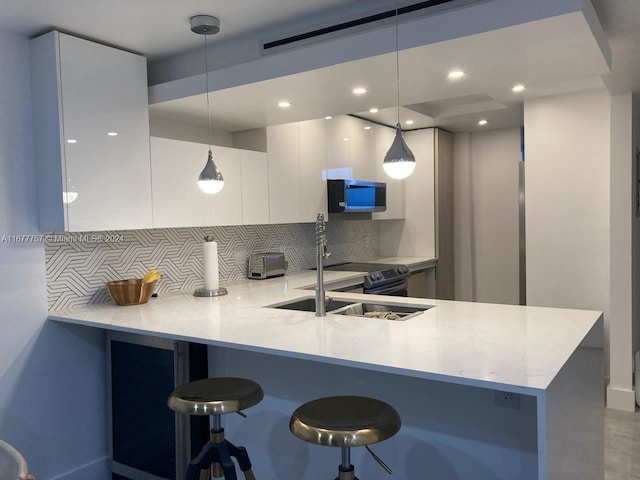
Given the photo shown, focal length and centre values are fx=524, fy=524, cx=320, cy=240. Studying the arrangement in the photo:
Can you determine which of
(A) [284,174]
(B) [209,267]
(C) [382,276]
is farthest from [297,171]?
(B) [209,267]

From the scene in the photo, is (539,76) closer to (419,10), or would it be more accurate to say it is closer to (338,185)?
(419,10)

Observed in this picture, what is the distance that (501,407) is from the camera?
74.7 inches

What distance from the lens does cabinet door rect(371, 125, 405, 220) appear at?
16.8 feet

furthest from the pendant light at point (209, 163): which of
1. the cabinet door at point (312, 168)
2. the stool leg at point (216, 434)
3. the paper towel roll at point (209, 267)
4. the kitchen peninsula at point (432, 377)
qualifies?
the cabinet door at point (312, 168)

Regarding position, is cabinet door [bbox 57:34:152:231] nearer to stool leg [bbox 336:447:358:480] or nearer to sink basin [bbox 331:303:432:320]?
sink basin [bbox 331:303:432:320]

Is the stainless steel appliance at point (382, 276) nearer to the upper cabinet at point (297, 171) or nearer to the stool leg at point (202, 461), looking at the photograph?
the upper cabinet at point (297, 171)

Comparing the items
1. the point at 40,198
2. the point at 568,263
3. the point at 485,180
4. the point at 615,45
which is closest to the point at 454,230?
the point at 485,180

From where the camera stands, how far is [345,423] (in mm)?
1626

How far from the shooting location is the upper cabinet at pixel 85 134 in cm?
255

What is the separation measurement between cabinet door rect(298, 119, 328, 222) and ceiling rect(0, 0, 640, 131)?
3.07ft

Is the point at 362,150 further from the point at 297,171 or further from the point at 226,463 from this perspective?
the point at 226,463

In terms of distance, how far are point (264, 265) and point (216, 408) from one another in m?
2.10

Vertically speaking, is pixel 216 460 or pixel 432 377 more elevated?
pixel 432 377

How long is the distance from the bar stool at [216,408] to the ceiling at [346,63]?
1.46m
